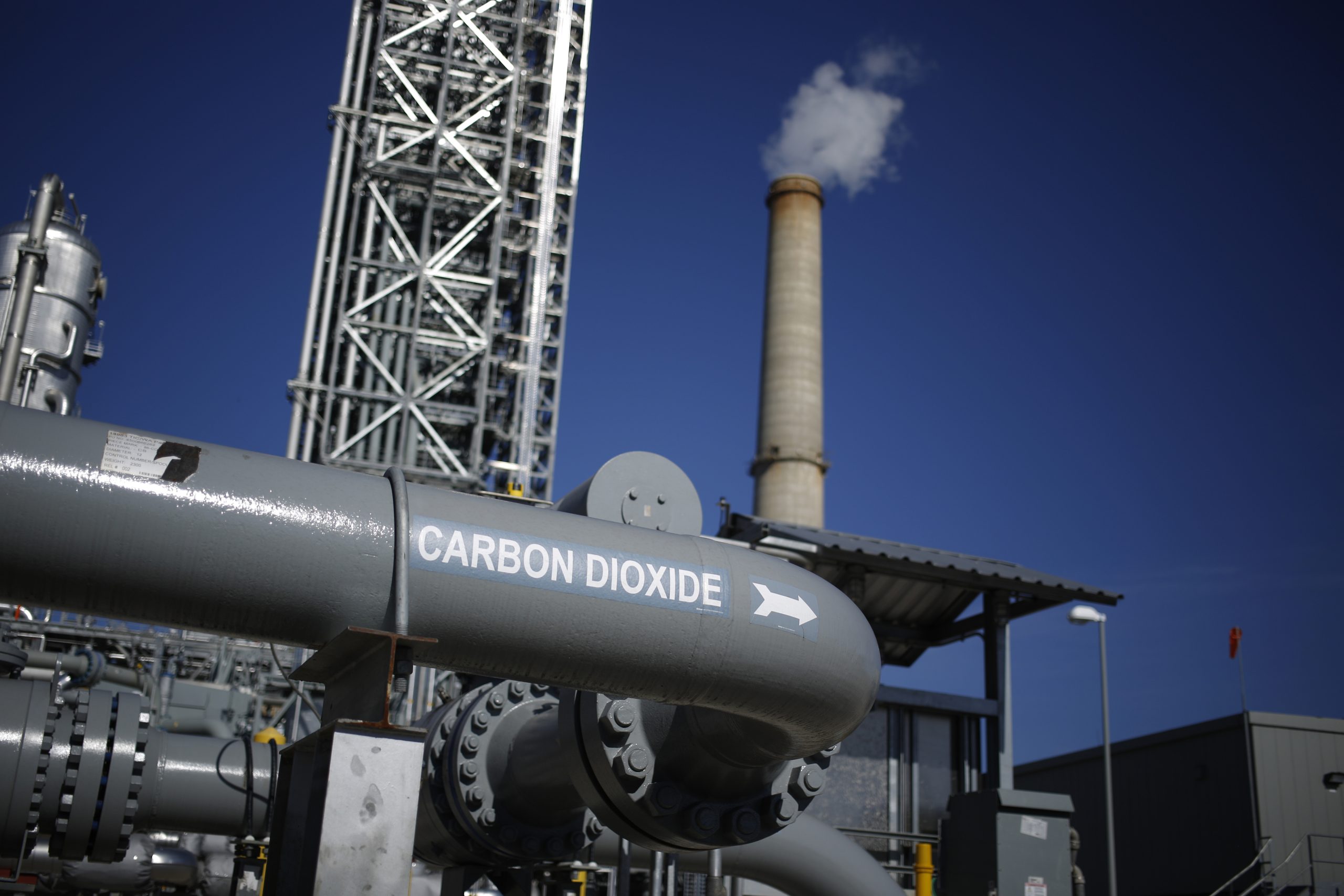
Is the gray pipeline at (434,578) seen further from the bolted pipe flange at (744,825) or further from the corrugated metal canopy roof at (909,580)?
the corrugated metal canopy roof at (909,580)

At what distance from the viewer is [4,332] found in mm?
18703

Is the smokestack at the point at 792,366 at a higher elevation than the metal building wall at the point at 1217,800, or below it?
higher

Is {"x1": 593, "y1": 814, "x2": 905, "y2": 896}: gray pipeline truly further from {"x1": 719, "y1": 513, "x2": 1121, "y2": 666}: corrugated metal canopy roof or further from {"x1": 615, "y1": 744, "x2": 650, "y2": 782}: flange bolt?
{"x1": 719, "y1": 513, "x2": 1121, "y2": 666}: corrugated metal canopy roof

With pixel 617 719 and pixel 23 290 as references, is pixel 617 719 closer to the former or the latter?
pixel 617 719

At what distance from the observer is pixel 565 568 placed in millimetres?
3893

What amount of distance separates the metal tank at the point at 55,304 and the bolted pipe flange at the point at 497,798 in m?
16.1

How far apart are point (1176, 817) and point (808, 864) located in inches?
693

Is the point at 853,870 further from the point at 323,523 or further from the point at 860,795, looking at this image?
the point at 860,795

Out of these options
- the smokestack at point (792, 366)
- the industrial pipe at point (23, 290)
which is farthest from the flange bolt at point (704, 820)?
the smokestack at point (792, 366)

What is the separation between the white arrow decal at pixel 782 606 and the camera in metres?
4.11

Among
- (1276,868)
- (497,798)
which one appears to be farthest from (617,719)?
(1276,868)

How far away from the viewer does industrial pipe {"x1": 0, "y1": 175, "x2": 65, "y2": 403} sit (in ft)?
57.1

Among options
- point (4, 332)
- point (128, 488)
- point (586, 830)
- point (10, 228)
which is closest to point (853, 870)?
point (586, 830)

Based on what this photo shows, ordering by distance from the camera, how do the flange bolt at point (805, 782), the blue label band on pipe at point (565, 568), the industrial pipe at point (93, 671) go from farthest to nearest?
the industrial pipe at point (93, 671) → the flange bolt at point (805, 782) → the blue label band on pipe at point (565, 568)
